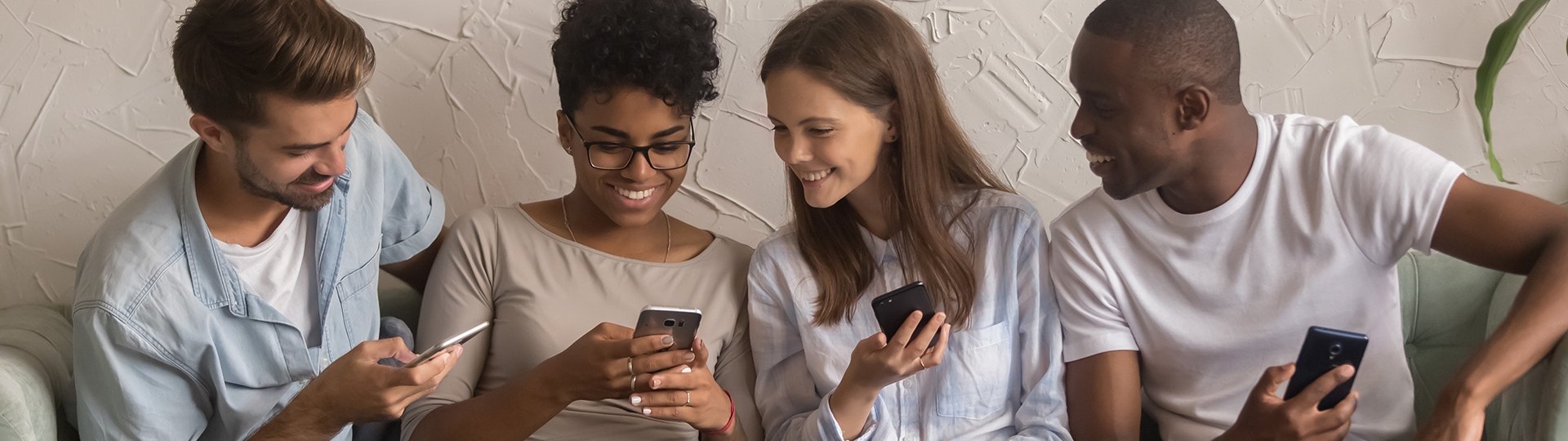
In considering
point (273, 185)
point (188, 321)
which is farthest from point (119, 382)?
point (273, 185)

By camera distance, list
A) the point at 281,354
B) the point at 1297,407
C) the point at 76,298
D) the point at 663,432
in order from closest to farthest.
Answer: the point at 1297,407 < the point at 76,298 < the point at 281,354 < the point at 663,432

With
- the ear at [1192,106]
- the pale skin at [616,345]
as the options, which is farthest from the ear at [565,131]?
the ear at [1192,106]

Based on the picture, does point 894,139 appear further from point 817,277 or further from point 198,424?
point 198,424

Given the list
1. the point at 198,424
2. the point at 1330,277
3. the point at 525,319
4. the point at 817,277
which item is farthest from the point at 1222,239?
the point at 198,424

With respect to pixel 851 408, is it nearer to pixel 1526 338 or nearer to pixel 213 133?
pixel 1526 338

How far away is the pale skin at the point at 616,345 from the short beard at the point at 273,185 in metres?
0.38

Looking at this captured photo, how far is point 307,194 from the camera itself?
5.13ft

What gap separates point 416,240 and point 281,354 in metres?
0.33

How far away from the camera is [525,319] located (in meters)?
1.77

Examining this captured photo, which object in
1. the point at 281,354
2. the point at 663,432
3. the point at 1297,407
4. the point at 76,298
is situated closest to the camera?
the point at 1297,407

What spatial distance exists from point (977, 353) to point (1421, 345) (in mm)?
812

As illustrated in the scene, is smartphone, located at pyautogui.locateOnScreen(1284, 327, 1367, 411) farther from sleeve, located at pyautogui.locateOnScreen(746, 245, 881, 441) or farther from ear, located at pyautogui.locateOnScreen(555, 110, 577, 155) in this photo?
ear, located at pyautogui.locateOnScreen(555, 110, 577, 155)

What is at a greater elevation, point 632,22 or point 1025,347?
point 632,22

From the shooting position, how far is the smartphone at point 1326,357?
127 centimetres
